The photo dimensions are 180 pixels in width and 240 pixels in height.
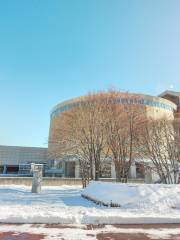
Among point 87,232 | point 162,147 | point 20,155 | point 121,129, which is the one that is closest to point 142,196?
point 87,232

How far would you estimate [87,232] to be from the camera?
5.58m

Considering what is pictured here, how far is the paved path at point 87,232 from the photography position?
5.20 meters

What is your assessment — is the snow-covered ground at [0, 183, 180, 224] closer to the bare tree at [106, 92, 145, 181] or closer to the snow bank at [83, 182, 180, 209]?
the snow bank at [83, 182, 180, 209]

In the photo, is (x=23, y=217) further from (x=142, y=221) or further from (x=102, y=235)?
(x=142, y=221)

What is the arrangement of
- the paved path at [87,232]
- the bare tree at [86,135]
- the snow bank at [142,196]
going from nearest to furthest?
the paved path at [87,232]
the snow bank at [142,196]
the bare tree at [86,135]

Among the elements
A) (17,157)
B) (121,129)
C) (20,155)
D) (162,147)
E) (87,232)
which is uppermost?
(20,155)

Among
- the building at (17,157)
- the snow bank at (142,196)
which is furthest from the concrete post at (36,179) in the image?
the building at (17,157)

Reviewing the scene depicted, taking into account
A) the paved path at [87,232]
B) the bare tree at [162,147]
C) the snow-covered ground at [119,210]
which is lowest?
the paved path at [87,232]

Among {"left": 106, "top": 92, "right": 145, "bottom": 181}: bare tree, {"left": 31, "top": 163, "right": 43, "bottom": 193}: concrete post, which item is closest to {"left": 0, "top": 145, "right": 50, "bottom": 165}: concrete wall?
{"left": 31, "top": 163, "right": 43, "bottom": 193}: concrete post

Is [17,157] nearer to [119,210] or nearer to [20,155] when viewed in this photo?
[20,155]

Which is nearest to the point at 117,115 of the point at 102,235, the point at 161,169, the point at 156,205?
the point at 161,169

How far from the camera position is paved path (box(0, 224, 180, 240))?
5.20 metres

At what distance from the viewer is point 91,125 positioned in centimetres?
1944

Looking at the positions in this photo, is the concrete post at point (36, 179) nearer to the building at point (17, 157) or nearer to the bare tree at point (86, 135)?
the bare tree at point (86, 135)
